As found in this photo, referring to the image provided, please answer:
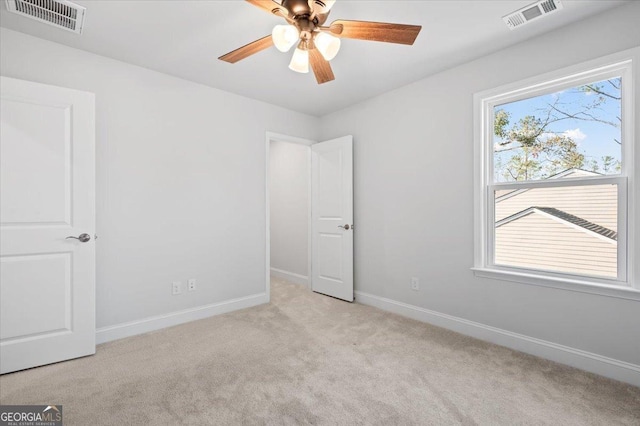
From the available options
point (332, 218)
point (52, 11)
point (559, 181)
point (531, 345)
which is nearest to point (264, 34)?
point (52, 11)

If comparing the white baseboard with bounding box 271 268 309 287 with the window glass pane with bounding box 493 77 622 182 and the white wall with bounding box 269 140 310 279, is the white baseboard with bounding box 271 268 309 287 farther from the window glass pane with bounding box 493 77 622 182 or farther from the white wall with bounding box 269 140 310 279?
the window glass pane with bounding box 493 77 622 182

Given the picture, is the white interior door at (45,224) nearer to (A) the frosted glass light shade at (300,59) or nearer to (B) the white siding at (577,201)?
(A) the frosted glass light shade at (300,59)

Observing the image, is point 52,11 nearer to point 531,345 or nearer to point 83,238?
point 83,238

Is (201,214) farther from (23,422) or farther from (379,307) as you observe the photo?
(379,307)

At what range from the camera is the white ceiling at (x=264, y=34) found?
2.09 m

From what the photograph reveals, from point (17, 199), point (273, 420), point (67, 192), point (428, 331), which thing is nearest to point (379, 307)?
point (428, 331)

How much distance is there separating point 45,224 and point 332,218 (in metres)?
2.88

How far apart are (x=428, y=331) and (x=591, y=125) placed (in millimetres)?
2147

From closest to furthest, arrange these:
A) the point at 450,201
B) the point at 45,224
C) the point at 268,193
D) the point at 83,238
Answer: the point at 45,224 < the point at 83,238 < the point at 450,201 < the point at 268,193

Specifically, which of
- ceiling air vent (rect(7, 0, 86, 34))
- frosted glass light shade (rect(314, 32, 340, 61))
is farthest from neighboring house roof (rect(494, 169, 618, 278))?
ceiling air vent (rect(7, 0, 86, 34))

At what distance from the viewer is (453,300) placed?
9.78ft

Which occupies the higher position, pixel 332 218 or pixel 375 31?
pixel 375 31

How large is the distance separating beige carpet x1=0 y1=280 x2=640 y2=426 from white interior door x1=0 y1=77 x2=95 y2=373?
222 mm

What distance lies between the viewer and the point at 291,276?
5.01 m
